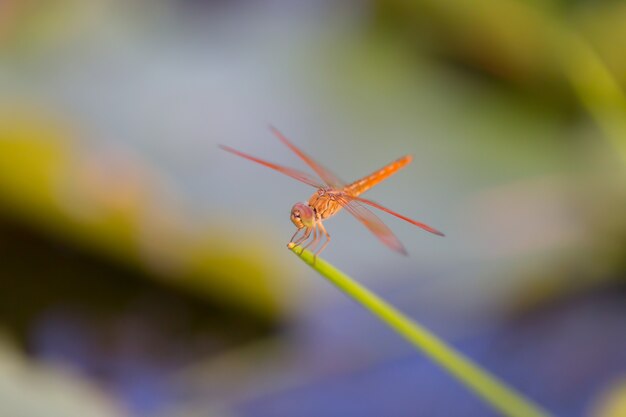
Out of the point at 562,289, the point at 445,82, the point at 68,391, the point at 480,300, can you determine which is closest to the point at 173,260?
the point at 68,391

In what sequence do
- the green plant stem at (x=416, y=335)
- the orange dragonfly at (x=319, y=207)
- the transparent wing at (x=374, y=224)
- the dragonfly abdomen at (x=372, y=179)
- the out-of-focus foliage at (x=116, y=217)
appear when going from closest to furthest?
1. the green plant stem at (x=416, y=335)
2. the transparent wing at (x=374, y=224)
3. the orange dragonfly at (x=319, y=207)
4. the dragonfly abdomen at (x=372, y=179)
5. the out-of-focus foliage at (x=116, y=217)

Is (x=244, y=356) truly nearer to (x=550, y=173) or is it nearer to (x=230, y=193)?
(x=230, y=193)

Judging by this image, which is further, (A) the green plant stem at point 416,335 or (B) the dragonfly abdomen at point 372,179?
(B) the dragonfly abdomen at point 372,179

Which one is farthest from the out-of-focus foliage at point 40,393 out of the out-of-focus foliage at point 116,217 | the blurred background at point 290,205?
the out-of-focus foliage at point 116,217

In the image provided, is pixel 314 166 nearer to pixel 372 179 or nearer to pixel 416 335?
pixel 372 179

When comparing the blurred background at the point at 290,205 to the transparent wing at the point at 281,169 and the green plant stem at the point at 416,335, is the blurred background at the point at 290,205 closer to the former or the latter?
the transparent wing at the point at 281,169

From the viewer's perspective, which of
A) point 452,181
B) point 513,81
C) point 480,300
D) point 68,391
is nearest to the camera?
point 68,391
